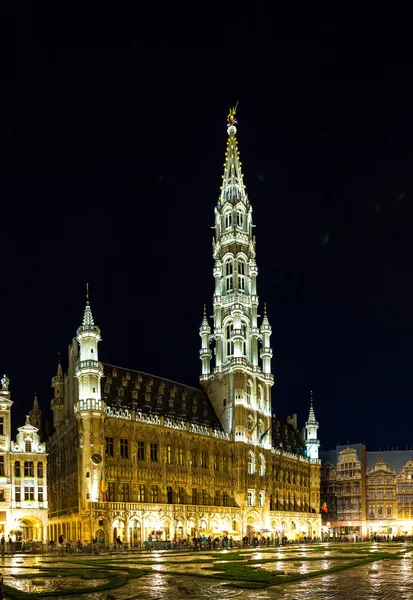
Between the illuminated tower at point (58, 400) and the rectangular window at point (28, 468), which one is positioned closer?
the rectangular window at point (28, 468)

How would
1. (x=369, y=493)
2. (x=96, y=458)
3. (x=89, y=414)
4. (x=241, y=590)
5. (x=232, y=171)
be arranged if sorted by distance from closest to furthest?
(x=241, y=590)
(x=96, y=458)
(x=89, y=414)
(x=232, y=171)
(x=369, y=493)

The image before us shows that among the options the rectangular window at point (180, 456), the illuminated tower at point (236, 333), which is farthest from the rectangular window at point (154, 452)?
the illuminated tower at point (236, 333)

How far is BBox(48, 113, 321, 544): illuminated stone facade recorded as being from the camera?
86.9 meters

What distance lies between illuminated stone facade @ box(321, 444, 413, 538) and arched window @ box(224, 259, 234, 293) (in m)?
45.6

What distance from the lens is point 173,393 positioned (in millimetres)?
106812

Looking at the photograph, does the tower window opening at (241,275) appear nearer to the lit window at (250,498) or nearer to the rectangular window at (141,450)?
the lit window at (250,498)

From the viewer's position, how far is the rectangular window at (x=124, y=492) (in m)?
88.1

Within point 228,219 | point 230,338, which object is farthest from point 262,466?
point 228,219

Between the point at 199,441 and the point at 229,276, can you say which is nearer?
the point at 199,441

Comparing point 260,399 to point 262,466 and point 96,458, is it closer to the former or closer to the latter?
point 262,466

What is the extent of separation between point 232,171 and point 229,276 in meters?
20.5

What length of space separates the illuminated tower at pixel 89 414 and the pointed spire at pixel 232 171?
157ft

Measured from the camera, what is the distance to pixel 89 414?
282ft

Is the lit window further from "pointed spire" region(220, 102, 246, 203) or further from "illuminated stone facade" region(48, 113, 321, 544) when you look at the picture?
"pointed spire" region(220, 102, 246, 203)
